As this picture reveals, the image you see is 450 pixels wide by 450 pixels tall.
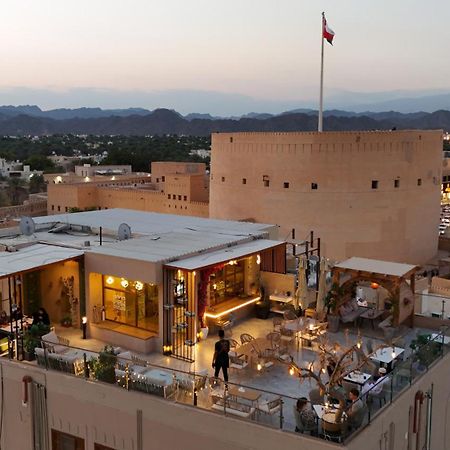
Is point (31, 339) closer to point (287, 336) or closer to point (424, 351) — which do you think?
point (287, 336)

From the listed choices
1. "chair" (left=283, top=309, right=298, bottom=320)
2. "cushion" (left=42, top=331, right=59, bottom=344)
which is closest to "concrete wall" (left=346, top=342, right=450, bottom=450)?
"chair" (left=283, top=309, right=298, bottom=320)

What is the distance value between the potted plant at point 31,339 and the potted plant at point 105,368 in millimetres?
1228

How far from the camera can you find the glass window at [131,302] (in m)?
11.0

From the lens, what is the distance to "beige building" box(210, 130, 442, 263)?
28297 mm

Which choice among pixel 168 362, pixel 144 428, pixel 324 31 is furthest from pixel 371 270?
pixel 324 31

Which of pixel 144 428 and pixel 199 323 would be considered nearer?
pixel 144 428

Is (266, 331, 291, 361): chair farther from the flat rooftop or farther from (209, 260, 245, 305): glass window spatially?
(209, 260, 245, 305): glass window

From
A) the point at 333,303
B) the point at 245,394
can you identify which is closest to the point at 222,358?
the point at 245,394

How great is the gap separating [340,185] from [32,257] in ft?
63.1

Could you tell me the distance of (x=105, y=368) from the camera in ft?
28.0

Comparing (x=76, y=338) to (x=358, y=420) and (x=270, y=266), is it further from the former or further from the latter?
(x=358, y=420)

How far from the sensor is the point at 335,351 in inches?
Answer: 401

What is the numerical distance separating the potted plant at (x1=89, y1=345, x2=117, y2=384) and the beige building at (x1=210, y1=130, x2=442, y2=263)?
2052cm

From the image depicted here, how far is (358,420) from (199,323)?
4344 millimetres
